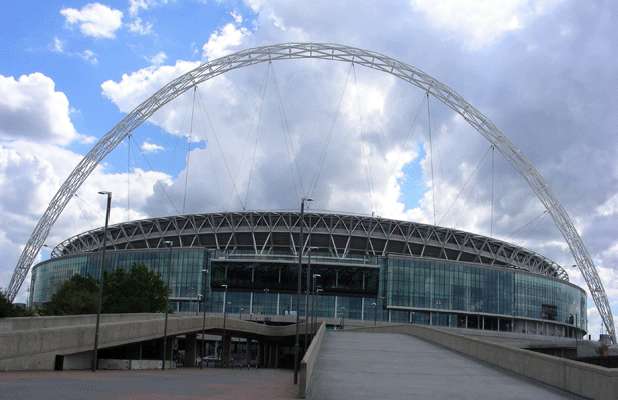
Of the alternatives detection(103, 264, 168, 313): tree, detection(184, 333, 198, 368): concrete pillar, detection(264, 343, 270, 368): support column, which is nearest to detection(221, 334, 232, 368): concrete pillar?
detection(103, 264, 168, 313): tree

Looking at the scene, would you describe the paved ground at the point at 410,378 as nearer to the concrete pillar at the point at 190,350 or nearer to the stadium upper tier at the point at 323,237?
the concrete pillar at the point at 190,350

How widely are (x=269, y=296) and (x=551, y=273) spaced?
62.8 m

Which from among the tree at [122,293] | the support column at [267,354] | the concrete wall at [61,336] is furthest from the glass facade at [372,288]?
the concrete wall at [61,336]

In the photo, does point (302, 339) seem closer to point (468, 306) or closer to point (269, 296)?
point (269, 296)

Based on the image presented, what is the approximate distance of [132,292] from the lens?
78.1 meters

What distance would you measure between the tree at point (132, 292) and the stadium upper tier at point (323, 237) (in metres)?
47.8

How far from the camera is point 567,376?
23.0 meters

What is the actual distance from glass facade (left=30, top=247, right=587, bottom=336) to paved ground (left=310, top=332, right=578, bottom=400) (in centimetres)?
8815

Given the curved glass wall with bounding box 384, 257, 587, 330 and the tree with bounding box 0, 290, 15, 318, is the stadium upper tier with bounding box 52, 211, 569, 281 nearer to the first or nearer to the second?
the curved glass wall with bounding box 384, 257, 587, 330

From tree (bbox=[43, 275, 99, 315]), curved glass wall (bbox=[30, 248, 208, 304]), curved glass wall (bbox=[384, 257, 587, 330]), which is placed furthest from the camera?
curved glass wall (bbox=[30, 248, 208, 304])

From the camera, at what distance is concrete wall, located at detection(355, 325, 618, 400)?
19844mm

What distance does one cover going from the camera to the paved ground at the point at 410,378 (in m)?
22.2

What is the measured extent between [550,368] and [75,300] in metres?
56.0

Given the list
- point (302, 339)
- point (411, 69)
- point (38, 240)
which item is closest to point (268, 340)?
point (302, 339)
